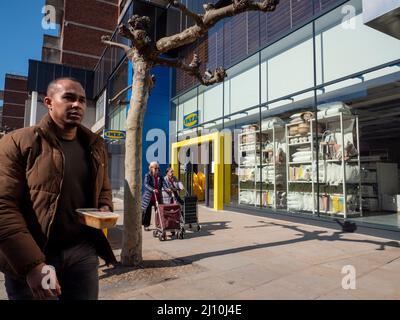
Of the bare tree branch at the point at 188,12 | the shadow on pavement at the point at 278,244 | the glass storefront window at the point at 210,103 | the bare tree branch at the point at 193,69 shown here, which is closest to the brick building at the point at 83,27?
the glass storefront window at the point at 210,103

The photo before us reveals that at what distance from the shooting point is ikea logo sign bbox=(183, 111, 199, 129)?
1555 cm

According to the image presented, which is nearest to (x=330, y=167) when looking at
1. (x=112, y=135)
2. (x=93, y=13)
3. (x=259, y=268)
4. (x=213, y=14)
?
(x=259, y=268)

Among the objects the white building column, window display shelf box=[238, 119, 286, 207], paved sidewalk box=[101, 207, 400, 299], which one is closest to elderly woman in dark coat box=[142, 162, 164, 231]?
paved sidewalk box=[101, 207, 400, 299]

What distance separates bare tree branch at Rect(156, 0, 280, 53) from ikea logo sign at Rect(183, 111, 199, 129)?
32.5 ft

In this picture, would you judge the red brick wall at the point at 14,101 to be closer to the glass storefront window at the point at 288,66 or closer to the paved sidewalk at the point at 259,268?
the glass storefront window at the point at 288,66

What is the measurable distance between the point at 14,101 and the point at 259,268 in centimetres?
6719

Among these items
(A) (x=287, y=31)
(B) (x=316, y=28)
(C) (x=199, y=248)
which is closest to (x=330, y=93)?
(B) (x=316, y=28)

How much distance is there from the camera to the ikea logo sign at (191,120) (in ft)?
51.0

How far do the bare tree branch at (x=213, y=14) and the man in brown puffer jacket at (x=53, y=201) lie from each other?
358cm

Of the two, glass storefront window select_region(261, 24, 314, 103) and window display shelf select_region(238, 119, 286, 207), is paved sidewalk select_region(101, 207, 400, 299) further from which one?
glass storefront window select_region(261, 24, 314, 103)

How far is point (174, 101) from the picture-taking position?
18.5m

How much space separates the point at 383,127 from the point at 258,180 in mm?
5966

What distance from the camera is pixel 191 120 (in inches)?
630

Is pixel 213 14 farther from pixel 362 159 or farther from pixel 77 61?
pixel 77 61
